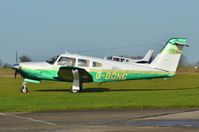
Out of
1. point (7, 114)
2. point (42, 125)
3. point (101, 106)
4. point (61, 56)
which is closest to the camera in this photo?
point (42, 125)

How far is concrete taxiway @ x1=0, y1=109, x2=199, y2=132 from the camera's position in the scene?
1352cm

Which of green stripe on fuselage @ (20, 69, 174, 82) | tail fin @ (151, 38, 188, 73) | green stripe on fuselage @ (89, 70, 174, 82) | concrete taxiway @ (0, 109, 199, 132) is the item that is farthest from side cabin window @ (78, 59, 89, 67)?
concrete taxiway @ (0, 109, 199, 132)

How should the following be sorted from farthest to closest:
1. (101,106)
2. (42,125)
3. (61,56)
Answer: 1. (61,56)
2. (101,106)
3. (42,125)

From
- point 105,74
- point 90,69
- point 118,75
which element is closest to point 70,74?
point 90,69

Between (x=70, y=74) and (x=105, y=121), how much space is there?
66.9ft

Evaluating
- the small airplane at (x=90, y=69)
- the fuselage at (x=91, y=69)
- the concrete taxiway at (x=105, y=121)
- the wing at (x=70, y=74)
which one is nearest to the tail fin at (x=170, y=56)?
the small airplane at (x=90, y=69)

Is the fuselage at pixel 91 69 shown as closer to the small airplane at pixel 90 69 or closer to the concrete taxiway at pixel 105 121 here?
the small airplane at pixel 90 69

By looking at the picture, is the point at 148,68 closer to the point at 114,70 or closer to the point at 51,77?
the point at 114,70

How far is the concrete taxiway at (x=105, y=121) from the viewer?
13.5 meters

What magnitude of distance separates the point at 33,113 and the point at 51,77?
17.4 m

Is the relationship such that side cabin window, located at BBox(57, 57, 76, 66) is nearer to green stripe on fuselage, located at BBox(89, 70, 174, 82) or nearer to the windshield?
the windshield

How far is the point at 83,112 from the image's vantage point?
61.3 ft

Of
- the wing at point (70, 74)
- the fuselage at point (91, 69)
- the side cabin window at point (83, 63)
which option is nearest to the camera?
the wing at point (70, 74)

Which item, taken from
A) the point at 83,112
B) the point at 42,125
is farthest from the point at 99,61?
the point at 42,125
